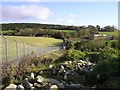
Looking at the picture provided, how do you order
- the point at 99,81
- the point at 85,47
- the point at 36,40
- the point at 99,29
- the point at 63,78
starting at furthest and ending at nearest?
the point at 99,29 → the point at 36,40 → the point at 85,47 → the point at 63,78 → the point at 99,81

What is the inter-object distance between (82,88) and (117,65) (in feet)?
6.94

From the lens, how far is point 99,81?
36.3 ft

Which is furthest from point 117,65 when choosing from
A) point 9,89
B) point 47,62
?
point 47,62

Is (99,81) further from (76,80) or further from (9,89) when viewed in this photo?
(9,89)

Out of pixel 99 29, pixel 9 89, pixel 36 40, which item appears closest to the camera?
pixel 9 89

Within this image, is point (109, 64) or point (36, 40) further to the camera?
point (36, 40)

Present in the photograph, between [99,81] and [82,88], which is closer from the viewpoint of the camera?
[82,88]

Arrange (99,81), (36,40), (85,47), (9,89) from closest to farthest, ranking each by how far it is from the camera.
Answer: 1. (9,89)
2. (99,81)
3. (85,47)
4. (36,40)

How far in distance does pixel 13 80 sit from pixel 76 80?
2320mm

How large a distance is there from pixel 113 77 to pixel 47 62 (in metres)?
7.41

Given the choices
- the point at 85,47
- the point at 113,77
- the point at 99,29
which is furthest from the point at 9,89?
the point at 99,29

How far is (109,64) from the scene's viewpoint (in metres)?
12.2

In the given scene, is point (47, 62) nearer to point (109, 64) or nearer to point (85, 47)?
point (109, 64)

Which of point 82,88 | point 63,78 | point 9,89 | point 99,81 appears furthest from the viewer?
point 63,78
